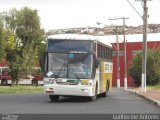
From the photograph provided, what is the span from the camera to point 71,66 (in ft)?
91.2

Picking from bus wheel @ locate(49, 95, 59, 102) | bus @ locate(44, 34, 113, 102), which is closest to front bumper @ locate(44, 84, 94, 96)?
bus @ locate(44, 34, 113, 102)

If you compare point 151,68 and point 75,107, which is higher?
point 151,68

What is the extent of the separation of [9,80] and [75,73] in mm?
54143

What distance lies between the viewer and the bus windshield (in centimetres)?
2767

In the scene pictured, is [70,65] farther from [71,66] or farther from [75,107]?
[75,107]

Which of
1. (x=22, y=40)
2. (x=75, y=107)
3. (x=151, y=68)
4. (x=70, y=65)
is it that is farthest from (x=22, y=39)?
(x=75, y=107)

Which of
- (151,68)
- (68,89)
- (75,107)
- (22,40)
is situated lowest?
(75,107)

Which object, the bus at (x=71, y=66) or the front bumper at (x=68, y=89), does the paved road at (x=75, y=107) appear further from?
the bus at (x=71, y=66)

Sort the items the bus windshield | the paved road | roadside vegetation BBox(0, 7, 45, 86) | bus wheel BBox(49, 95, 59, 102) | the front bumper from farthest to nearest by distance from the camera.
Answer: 1. roadside vegetation BBox(0, 7, 45, 86)
2. bus wheel BBox(49, 95, 59, 102)
3. the bus windshield
4. the front bumper
5. the paved road

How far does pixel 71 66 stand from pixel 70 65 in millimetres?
75

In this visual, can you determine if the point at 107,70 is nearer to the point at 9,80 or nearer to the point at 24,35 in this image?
the point at 24,35

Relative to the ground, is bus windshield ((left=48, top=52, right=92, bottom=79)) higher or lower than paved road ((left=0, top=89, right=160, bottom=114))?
higher

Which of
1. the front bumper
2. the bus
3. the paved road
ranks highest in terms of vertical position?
the bus

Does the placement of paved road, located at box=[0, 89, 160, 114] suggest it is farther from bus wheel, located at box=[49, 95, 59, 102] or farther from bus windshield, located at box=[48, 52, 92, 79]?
bus windshield, located at box=[48, 52, 92, 79]
